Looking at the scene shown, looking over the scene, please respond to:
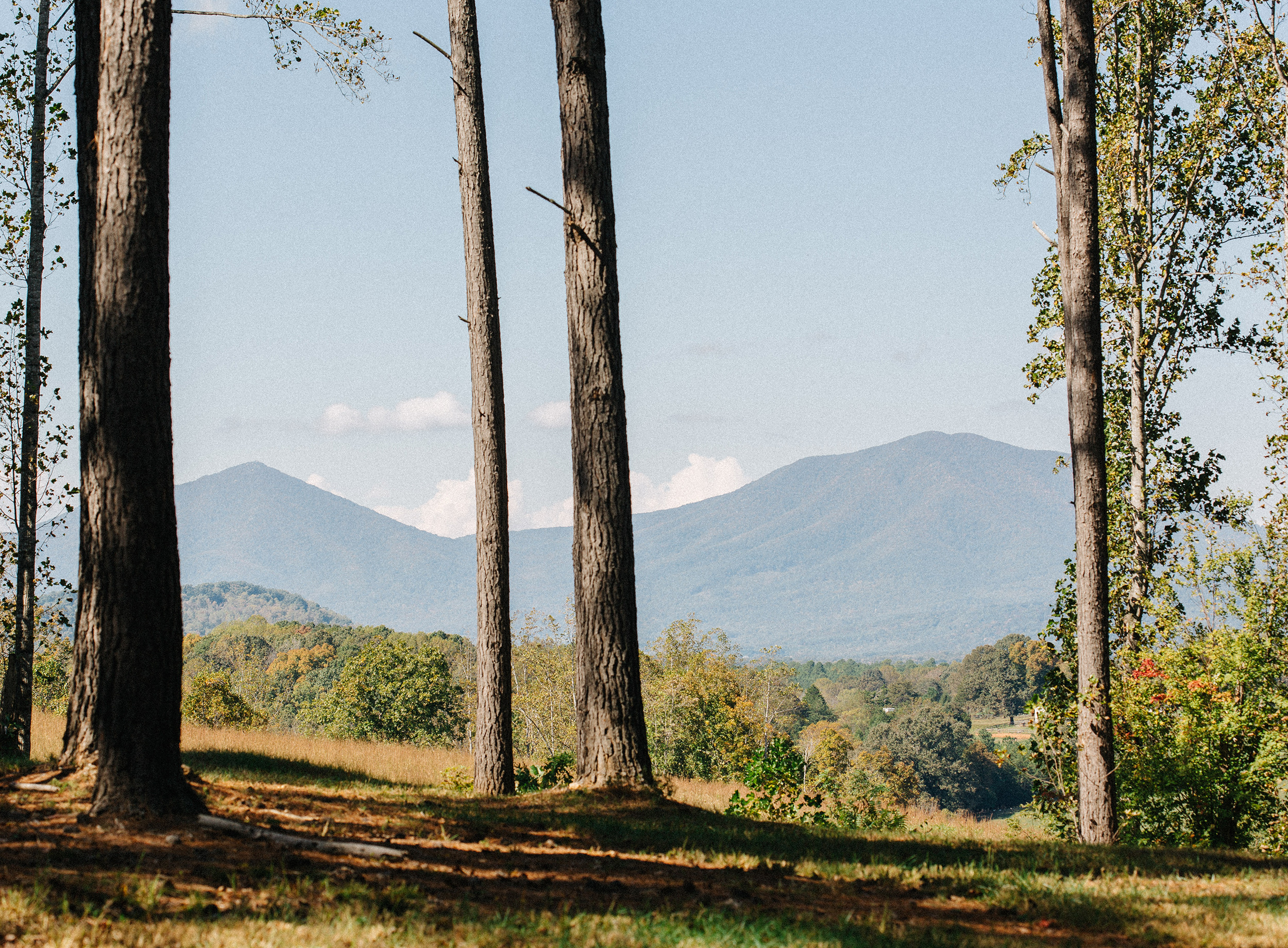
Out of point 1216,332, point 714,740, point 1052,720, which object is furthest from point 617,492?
point 714,740

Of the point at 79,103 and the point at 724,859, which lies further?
the point at 79,103

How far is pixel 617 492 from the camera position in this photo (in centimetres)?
772

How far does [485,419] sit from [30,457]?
→ 19.9ft

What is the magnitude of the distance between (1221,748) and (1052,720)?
2227 millimetres

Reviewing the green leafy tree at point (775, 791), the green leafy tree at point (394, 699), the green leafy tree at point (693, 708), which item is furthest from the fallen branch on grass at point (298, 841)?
the green leafy tree at point (394, 699)

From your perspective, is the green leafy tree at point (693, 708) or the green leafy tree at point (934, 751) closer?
the green leafy tree at point (693, 708)

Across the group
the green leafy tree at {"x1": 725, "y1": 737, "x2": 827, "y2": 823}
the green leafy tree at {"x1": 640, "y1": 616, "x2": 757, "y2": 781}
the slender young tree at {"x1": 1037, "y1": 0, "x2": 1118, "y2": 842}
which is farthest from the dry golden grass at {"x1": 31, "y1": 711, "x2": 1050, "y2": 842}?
the green leafy tree at {"x1": 640, "y1": 616, "x2": 757, "y2": 781}

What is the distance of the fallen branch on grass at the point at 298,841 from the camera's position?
15.3 feet

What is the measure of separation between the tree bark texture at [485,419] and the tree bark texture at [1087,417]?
5763mm

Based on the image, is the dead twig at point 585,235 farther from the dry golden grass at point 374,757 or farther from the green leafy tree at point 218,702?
the green leafy tree at point 218,702

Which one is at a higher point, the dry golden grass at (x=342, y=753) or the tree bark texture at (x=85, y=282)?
the tree bark texture at (x=85, y=282)

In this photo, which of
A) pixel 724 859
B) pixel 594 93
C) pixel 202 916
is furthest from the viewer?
pixel 594 93

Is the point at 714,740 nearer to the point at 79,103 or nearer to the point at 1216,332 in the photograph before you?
the point at 1216,332

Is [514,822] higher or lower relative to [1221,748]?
higher
